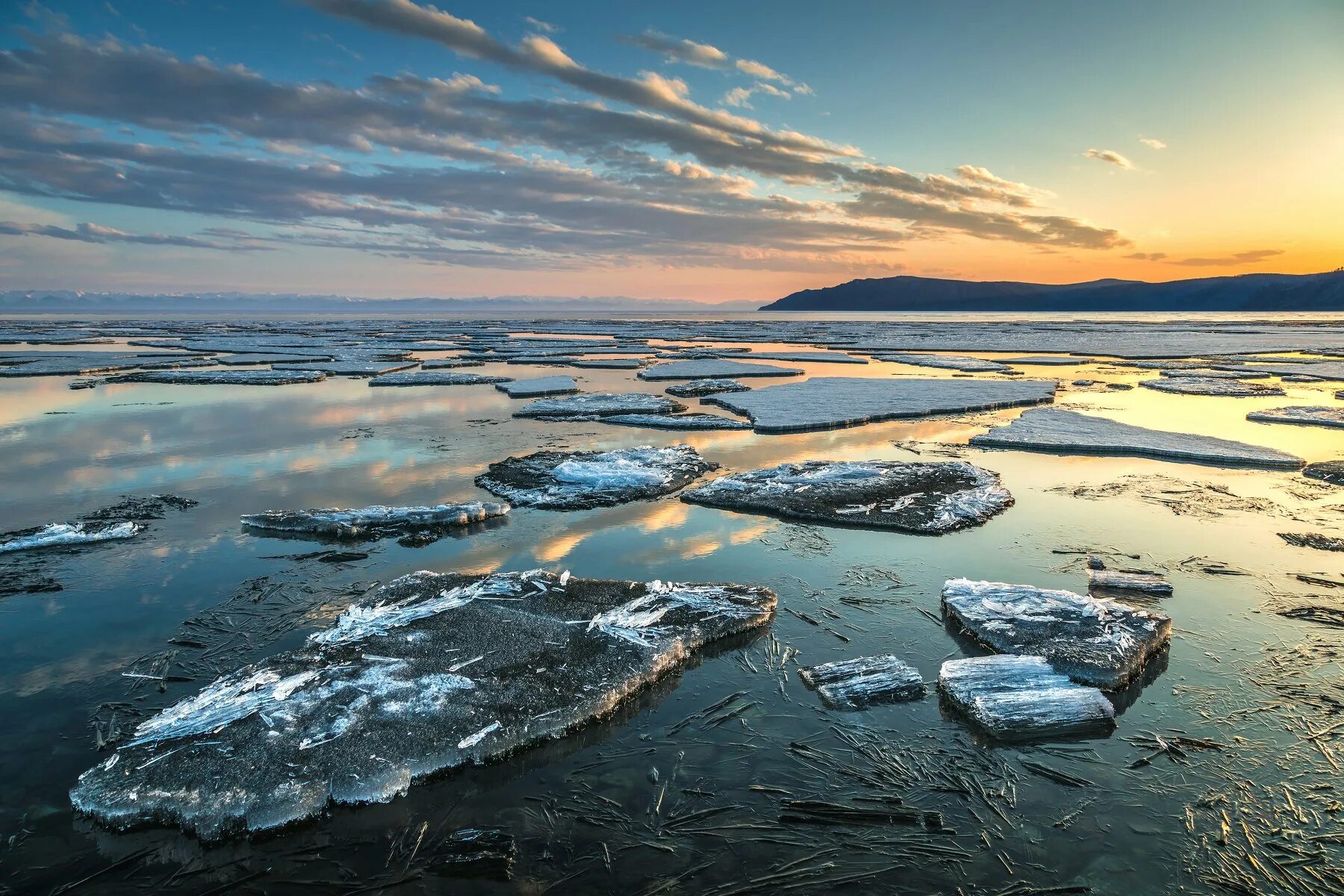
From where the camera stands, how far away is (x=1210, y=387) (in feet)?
57.4

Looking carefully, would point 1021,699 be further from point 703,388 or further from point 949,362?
point 949,362

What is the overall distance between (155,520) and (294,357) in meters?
22.2

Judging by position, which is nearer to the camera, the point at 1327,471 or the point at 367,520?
the point at 367,520

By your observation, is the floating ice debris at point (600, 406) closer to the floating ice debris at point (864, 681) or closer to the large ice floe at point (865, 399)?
the large ice floe at point (865, 399)

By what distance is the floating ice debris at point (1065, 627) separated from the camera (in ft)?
14.1

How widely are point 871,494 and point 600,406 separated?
7333mm

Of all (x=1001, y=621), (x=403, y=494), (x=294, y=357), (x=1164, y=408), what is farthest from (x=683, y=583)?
(x=294, y=357)

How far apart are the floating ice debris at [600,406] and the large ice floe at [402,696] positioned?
27.6ft

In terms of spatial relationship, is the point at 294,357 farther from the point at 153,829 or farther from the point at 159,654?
the point at 153,829

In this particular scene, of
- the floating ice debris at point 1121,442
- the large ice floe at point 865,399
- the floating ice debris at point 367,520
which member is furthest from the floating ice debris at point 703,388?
the floating ice debris at point 367,520

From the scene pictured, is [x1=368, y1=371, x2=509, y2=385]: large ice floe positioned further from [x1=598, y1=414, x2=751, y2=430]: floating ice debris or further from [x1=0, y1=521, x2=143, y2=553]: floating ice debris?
[x1=0, y1=521, x2=143, y2=553]: floating ice debris

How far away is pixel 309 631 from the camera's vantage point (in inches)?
193

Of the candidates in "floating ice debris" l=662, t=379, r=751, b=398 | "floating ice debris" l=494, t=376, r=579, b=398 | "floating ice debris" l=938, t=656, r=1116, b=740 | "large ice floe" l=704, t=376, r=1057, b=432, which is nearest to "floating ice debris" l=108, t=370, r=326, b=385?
"floating ice debris" l=494, t=376, r=579, b=398

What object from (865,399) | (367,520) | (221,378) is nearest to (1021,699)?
(367,520)
